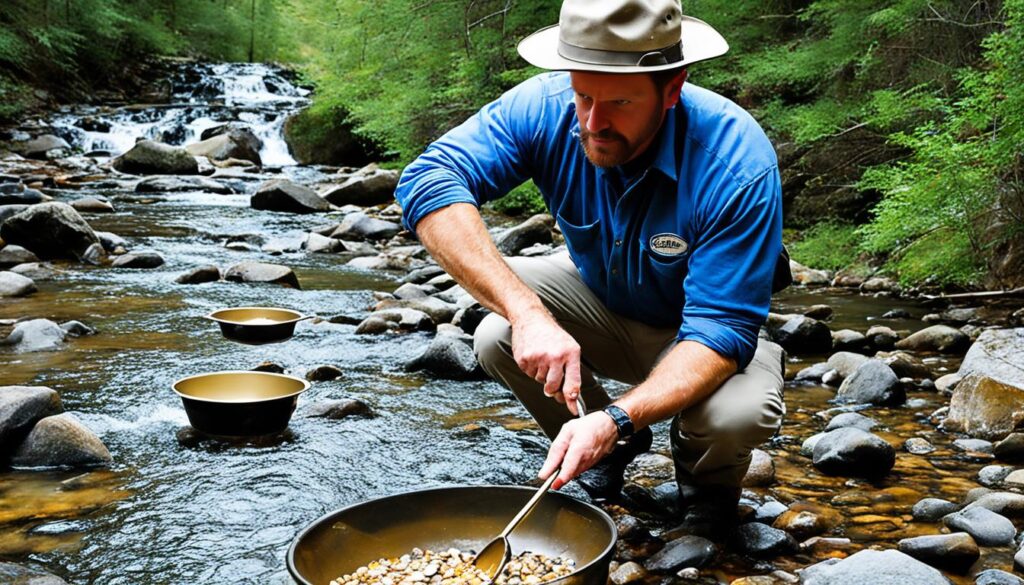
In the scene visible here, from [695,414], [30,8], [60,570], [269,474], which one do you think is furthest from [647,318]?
[30,8]

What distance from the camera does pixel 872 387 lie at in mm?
3654

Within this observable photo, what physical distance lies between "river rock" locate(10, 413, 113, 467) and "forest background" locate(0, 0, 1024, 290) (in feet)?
14.5

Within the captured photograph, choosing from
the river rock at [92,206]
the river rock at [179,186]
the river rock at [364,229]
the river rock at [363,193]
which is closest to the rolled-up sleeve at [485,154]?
the river rock at [364,229]

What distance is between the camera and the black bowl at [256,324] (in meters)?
4.23

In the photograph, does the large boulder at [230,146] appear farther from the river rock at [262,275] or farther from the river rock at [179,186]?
the river rock at [262,275]

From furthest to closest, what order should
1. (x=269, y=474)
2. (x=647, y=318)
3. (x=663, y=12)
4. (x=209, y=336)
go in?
(x=209, y=336) → (x=269, y=474) → (x=647, y=318) → (x=663, y=12)

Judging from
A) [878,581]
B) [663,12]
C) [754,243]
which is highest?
[663,12]

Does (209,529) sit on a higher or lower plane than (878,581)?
lower

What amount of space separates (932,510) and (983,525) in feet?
0.58

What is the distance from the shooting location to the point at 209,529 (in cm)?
233

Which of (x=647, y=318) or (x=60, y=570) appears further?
(x=647, y=318)

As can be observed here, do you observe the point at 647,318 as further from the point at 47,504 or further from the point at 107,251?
the point at 107,251

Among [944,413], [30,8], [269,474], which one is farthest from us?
[30,8]

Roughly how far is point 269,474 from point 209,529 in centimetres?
42
